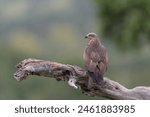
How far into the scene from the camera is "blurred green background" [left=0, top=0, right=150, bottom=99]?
101 feet

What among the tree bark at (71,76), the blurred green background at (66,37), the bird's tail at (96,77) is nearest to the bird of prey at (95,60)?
the bird's tail at (96,77)

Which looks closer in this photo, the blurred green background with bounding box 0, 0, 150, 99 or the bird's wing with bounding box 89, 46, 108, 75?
the bird's wing with bounding box 89, 46, 108, 75

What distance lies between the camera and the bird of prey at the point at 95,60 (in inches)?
461

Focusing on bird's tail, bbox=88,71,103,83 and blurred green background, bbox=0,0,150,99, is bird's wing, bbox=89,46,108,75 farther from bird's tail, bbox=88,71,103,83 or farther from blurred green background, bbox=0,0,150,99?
blurred green background, bbox=0,0,150,99

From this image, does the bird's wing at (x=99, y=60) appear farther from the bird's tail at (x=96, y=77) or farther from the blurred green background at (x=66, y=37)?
the blurred green background at (x=66, y=37)

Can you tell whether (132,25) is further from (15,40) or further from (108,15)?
(15,40)

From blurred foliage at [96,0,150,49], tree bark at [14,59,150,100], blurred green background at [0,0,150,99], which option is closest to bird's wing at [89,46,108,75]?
tree bark at [14,59,150,100]

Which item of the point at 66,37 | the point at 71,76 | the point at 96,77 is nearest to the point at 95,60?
the point at 96,77

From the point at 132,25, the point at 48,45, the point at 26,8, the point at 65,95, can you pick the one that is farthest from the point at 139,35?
the point at 26,8

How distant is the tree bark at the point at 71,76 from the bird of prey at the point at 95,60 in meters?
0.10

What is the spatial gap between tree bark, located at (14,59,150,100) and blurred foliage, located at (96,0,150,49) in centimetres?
1770

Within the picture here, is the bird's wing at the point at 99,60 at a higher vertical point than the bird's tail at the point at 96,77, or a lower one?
higher

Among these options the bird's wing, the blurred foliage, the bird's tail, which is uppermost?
the blurred foliage

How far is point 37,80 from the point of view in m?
34.8
